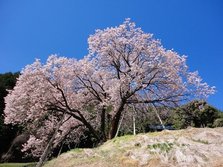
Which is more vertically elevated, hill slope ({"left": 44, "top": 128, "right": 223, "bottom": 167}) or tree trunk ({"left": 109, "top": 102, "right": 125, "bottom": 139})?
tree trunk ({"left": 109, "top": 102, "right": 125, "bottom": 139})

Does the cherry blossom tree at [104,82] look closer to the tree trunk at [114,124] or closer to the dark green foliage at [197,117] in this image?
the tree trunk at [114,124]

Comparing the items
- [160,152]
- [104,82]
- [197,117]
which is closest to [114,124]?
[104,82]

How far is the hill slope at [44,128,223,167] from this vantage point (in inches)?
400

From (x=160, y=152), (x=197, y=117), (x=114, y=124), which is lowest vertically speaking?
(x=160, y=152)

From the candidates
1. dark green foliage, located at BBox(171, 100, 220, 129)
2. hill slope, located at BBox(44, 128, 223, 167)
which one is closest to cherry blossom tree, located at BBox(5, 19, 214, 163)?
hill slope, located at BBox(44, 128, 223, 167)

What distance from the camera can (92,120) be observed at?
22922 mm

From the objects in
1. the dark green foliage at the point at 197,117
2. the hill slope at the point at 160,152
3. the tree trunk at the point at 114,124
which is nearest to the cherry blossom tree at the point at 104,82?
the tree trunk at the point at 114,124

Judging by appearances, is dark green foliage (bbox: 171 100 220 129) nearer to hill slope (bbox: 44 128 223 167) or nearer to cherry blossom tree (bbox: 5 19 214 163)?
cherry blossom tree (bbox: 5 19 214 163)

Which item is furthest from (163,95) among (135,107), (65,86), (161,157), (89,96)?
(161,157)

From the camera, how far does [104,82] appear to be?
20.6m

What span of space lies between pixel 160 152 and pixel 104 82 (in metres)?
10.4

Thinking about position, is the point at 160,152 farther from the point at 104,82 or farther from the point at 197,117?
the point at 197,117

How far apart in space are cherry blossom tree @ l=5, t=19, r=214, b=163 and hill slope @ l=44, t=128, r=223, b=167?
573cm

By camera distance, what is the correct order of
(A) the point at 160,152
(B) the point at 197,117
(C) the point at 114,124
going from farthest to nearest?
(B) the point at 197,117 → (C) the point at 114,124 → (A) the point at 160,152
